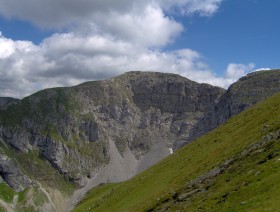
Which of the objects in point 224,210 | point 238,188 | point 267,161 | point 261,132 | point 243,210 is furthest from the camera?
point 261,132

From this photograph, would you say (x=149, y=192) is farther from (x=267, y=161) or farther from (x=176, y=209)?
(x=267, y=161)

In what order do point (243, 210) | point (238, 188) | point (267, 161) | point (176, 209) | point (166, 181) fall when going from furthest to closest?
1. point (166, 181)
2. point (176, 209)
3. point (267, 161)
4. point (238, 188)
5. point (243, 210)

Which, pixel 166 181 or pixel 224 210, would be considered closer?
pixel 224 210

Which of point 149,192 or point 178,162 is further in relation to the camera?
point 178,162

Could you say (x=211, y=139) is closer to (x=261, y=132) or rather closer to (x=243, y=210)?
(x=261, y=132)

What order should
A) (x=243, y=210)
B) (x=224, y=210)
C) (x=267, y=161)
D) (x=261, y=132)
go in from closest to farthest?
1. (x=243, y=210)
2. (x=224, y=210)
3. (x=267, y=161)
4. (x=261, y=132)

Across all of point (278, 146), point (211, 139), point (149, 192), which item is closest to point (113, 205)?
point (149, 192)

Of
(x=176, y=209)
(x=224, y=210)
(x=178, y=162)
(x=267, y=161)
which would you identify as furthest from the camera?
(x=178, y=162)

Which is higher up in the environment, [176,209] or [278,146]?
[278,146]

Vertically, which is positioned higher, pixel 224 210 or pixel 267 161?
pixel 267 161

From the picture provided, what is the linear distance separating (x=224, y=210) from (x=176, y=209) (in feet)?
35.4

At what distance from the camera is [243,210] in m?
29.6

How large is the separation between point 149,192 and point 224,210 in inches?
1618

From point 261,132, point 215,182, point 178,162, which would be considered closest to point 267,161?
point 215,182
